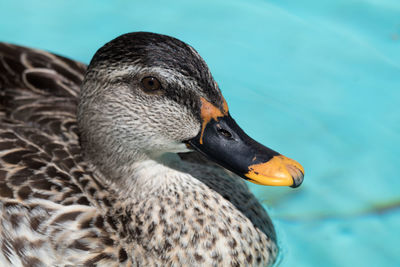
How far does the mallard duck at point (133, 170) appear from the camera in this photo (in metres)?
2.47

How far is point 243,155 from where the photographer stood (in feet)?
8.22

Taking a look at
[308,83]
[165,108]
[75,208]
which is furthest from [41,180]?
[308,83]

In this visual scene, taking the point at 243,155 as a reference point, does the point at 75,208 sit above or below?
below

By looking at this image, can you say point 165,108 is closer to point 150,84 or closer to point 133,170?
point 150,84

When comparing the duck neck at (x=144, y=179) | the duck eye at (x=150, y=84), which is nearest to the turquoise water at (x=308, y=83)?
the duck neck at (x=144, y=179)

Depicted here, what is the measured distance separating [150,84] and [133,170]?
489 millimetres

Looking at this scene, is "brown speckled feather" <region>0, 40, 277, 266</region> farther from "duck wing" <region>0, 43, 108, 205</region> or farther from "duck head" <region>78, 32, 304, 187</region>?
"duck head" <region>78, 32, 304, 187</region>

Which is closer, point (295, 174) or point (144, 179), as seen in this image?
point (295, 174)

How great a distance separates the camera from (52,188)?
2.67 metres

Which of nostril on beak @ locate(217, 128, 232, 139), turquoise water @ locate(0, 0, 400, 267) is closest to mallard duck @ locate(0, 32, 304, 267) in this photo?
Result: nostril on beak @ locate(217, 128, 232, 139)

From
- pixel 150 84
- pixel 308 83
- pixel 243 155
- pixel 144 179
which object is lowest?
pixel 144 179

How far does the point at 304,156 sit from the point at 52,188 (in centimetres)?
197

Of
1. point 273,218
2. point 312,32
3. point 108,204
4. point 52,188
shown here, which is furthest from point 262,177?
point 312,32

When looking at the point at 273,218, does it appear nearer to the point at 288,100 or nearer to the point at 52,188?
the point at 288,100
